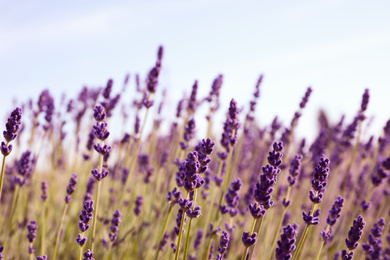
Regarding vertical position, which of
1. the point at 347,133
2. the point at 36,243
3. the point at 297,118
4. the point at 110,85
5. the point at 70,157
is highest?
the point at 347,133

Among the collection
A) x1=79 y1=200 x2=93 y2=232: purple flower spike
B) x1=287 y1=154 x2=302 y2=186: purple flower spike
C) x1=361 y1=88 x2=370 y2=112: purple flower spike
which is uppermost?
x1=361 y1=88 x2=370 y2=112: purple flower spike

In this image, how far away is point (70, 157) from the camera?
563 centimetres

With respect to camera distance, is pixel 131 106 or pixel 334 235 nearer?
pixel 334 235

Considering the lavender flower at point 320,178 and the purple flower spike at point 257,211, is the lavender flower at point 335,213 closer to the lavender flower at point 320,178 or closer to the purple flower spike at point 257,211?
the lavender flower at point 320,178

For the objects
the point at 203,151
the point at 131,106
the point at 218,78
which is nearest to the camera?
the point at 203,151

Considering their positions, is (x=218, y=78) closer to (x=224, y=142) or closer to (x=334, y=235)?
(x=224, y=142)

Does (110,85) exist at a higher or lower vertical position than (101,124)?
higher

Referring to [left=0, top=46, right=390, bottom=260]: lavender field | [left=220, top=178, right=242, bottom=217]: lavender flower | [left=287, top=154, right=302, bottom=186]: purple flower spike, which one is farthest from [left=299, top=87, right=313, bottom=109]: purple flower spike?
[left=220, top=178, right=242, bottom=217]: lavender flower

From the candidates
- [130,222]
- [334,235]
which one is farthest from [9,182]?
[334,235]

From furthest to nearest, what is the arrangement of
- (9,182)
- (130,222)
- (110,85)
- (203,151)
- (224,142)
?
(130,222)
(9,182)
(110,85)
(224,142)
(203,151)

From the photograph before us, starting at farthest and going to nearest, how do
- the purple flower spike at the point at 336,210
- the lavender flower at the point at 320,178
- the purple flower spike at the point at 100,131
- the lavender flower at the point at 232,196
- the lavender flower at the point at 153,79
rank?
the lavender flower at the point at 153,79 → the lavender flower at the point at 232,196 → the purple flower spike at the point at 336,210 → the purple flower spike at the point at 100,131 → the lavender flower at the point at 320,178

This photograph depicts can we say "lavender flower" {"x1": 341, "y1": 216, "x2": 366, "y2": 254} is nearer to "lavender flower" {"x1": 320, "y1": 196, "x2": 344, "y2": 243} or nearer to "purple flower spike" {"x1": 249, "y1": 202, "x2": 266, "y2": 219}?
"lavender flower" {"x1": 320, "y1": 196, "x2": 344, "y2": 243}

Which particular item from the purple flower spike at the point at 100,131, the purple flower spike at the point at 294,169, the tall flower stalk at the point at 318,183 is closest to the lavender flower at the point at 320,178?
the tall flower stalk at the point at 318,183

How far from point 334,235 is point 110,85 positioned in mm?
2491
